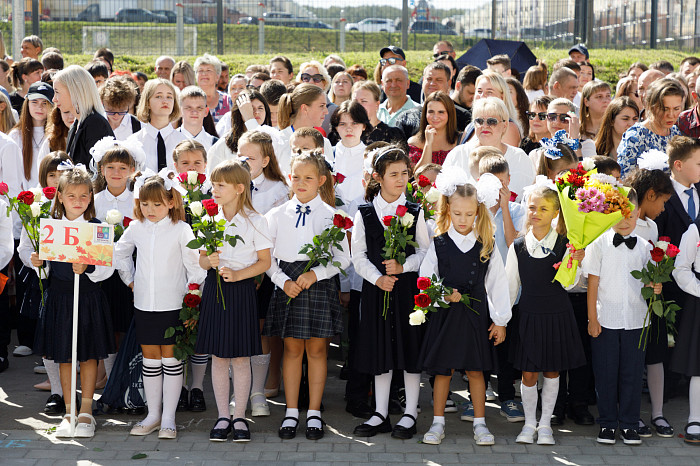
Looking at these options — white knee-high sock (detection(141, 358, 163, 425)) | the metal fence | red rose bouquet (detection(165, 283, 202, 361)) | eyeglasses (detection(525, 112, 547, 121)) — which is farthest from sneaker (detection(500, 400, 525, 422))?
the metal fence

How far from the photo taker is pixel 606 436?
5473 millimetres

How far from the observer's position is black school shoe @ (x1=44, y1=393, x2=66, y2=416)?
5875mm

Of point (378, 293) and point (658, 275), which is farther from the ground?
point (658, 275)

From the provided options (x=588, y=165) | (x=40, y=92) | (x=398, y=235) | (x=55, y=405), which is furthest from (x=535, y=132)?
(x=55, y=405)

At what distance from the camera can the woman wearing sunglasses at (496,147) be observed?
6.44m

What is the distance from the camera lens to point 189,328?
5.59m

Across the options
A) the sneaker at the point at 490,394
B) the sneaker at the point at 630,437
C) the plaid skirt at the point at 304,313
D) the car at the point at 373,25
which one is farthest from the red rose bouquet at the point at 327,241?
the car at the point at 373,25

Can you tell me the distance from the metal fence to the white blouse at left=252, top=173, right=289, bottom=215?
10725mm

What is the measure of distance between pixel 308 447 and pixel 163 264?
1484 millimetres

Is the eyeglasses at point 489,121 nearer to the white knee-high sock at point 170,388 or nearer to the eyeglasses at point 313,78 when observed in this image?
the white knee-high sock at point 170,388

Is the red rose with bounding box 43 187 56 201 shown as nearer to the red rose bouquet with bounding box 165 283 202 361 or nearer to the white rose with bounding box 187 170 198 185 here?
the white rose with bounding box 187 170 198 185

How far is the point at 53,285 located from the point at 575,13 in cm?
1318

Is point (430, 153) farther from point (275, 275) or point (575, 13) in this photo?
point (575, 13)

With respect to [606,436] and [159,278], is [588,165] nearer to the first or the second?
[606,436]
